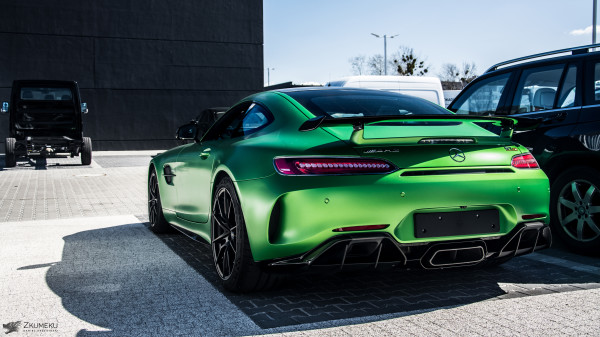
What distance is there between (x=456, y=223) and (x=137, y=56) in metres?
26.4

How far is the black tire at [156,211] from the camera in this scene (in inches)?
273

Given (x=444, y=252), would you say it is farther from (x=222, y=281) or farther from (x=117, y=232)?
(x=117, y=232)

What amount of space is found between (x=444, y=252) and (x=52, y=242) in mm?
4436

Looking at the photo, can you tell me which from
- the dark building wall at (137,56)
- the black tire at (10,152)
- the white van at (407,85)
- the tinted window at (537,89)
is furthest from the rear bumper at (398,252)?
the dark building wall at (137,56)

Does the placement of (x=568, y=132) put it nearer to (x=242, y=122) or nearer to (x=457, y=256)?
(x=457, y=256)

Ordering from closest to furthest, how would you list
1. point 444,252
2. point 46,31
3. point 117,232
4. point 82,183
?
1. point 444,252
2. point 117,232
3. point 82,183
4. point 46,31

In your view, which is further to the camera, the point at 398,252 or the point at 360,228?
the point at 398,252

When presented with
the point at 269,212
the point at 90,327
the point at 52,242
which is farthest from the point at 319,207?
the point at 52,242

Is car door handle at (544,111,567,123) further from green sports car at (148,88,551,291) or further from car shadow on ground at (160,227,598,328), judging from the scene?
green sports car at (148,88,551,291)

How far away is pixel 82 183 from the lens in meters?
13.6

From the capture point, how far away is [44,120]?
18266 mm

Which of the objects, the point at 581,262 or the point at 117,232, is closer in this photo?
the point at 581,262

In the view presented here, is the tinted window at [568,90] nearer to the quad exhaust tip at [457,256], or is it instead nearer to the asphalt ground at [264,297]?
the asphalt ground at [264,297]

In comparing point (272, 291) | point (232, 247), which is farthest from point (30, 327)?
point (272, 291)
